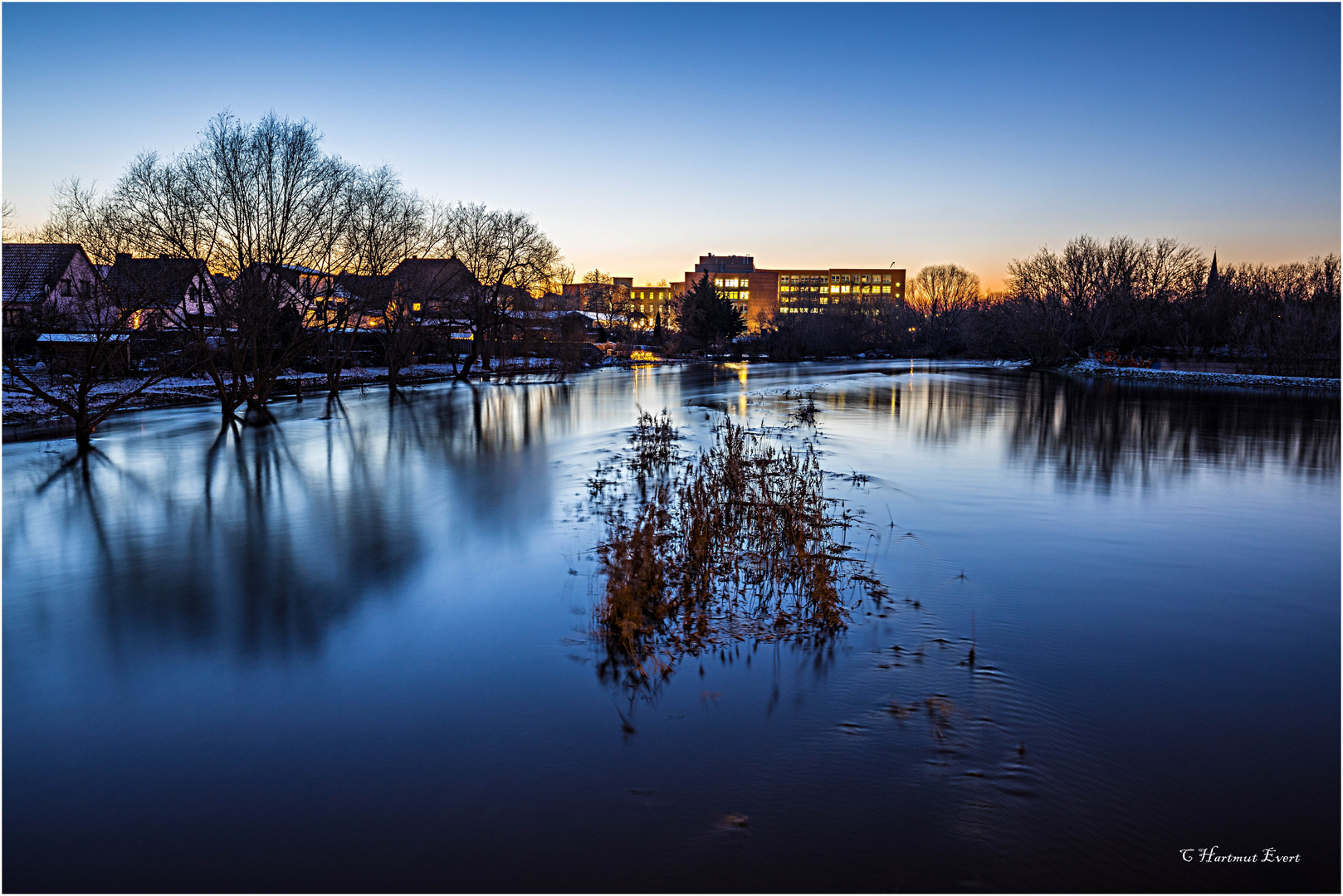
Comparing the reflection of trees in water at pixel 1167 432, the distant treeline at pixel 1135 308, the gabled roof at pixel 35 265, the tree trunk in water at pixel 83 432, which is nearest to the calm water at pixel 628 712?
the reflection of trees in water at pixel 1167 432

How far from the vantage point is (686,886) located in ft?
14.2

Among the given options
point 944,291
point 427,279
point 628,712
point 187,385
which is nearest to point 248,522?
point 628,712

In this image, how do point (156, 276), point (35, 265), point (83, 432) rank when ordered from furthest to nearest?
point (35, 265) → point (156, 276) → point (83, 432)

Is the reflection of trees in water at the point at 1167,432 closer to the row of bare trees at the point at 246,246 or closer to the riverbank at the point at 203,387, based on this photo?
the row of bare trees at the point at 246,246

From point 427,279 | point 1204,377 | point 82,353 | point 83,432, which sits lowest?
point 83,432

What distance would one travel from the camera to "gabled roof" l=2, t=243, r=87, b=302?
32.1 metres

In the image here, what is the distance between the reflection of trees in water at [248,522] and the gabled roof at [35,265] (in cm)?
1248

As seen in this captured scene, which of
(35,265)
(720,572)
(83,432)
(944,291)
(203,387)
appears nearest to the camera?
(720,572)

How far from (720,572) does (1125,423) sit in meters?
23.8

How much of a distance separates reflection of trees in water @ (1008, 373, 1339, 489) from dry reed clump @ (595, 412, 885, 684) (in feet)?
27.9

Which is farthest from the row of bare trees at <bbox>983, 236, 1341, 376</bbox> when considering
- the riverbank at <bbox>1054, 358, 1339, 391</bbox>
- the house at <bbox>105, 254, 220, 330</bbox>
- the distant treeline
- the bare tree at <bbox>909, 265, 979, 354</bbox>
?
the house at <bbox>105, 254, 220, 330</bbox>

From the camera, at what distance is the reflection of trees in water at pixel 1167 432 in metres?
18.6

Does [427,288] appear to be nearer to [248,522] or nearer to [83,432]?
[83,432]

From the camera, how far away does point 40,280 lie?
4419 cm
